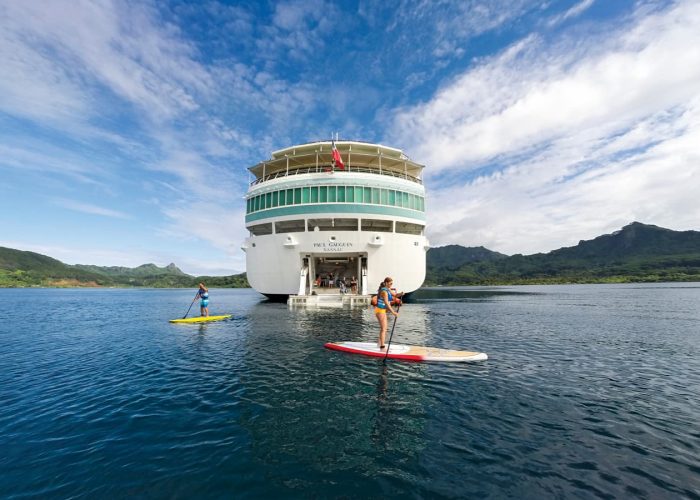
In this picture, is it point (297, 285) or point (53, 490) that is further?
point (297, 285)

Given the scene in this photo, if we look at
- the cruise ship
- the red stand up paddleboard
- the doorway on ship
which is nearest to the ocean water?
the red stand up paddleboard

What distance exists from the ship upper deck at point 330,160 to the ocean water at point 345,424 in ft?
91.7

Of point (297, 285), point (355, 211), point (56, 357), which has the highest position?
point (355, 211)

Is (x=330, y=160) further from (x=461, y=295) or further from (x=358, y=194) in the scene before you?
(x=461, y=295)

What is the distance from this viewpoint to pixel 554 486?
4867 millimetres

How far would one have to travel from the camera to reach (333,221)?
34062 mm

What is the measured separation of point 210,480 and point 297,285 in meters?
30.5

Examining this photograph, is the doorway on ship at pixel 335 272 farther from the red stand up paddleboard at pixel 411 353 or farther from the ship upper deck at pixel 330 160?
the red stand up paddleboard at pixel 411 353

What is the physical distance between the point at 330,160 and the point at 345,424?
35.7m

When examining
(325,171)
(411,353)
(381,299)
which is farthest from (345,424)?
(325,171)

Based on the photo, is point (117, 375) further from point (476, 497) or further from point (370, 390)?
point (476, 497)

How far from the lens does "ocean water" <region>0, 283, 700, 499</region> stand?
16.5 ft

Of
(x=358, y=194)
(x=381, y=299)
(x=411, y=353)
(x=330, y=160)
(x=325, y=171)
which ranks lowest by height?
(x=411, y=353)

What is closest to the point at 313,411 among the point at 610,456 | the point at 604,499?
the point at 604,499
